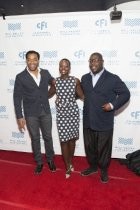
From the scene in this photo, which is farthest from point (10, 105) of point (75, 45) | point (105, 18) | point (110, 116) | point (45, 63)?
point (105, 18)

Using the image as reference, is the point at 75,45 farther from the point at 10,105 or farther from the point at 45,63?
the point at 10,105

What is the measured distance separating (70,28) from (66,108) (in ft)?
3.76

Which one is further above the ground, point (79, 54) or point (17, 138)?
point (79, 54)

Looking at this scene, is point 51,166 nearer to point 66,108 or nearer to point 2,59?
point 66,108

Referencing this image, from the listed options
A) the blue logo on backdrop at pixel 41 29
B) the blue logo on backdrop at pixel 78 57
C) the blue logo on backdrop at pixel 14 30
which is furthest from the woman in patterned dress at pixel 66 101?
the blue logo on backdrop at pixel 14 30

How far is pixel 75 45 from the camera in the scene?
337 cm

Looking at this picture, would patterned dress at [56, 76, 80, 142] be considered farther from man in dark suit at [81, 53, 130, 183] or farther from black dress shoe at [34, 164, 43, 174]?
black dress shoe at [34, 164, 43, 174]

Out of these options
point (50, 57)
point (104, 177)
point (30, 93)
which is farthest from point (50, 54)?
point (104, 177)

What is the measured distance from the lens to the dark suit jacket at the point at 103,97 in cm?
279

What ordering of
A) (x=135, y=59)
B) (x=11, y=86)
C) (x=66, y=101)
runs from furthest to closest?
(x=11, y=86) → (x=135, y=59) → (x=66, y=101)

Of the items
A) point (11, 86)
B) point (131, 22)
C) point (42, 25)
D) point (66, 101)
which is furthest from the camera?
point (11, 86)

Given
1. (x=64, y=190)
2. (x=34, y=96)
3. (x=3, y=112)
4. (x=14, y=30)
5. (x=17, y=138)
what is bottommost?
(x=64, y=190)

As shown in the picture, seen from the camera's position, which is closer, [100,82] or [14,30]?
[100,82]

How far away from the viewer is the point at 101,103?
2.84m
